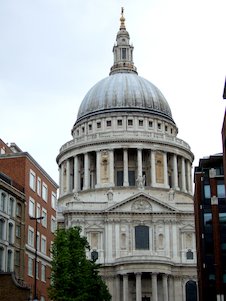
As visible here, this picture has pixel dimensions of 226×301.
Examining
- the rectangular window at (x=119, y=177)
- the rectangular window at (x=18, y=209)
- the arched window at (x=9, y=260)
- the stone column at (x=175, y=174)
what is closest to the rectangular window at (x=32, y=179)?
the rectangular window at (x=18, y=209)

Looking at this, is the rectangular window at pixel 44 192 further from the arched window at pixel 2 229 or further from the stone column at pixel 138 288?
the stone column at pixel 138 288

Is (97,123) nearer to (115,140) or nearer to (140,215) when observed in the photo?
(115,140)

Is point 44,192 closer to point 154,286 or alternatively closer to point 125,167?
point 154,286

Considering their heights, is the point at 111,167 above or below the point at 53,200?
above

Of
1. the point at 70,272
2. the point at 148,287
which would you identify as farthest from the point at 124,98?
the point at 70,272

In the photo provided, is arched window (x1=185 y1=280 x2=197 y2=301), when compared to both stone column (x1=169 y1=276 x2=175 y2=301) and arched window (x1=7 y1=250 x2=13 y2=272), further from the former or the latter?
arched window (x1=7 y1=250 x2=13 y2=272)

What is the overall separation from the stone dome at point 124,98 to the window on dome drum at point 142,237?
31.4 m

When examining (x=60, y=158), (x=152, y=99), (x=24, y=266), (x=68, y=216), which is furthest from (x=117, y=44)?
(x=24, y=266)

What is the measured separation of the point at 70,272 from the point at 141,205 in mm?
60960

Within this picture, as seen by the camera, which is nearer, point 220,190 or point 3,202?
point 3,202

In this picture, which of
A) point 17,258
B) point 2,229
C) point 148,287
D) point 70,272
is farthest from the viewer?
point 148,287

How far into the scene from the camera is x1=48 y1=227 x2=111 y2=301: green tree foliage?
64.6 m

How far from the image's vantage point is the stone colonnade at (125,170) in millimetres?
137750

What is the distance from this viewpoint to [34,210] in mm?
71250
